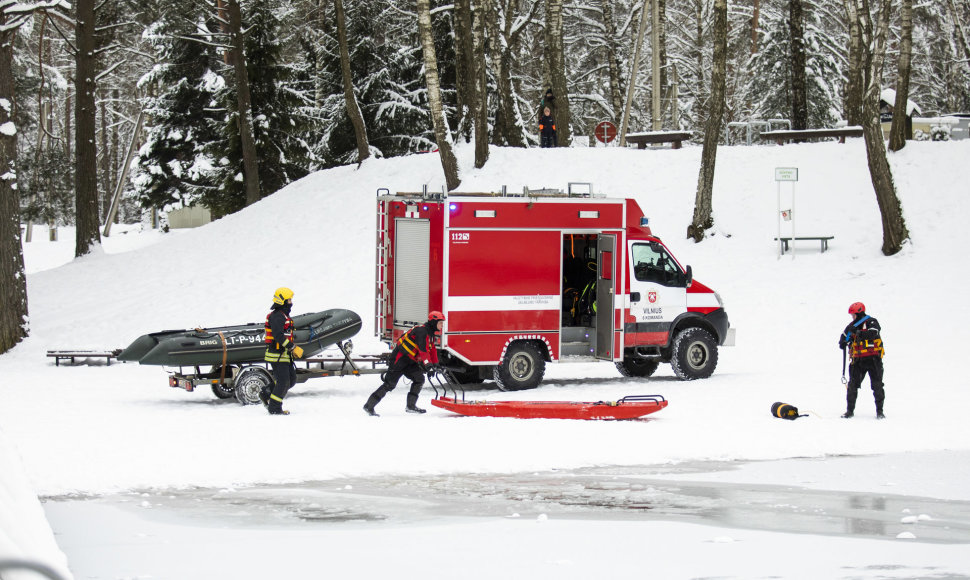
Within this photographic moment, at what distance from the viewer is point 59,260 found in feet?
150

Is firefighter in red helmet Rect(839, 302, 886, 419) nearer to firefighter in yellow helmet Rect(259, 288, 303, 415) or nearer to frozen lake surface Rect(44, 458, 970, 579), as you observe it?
frozen lake surface Rect(44, 458, 970, 579)

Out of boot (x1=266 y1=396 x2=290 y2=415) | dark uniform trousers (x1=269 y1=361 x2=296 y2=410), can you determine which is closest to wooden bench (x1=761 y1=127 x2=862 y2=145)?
dark uniform trousers (x1=269 y1=361 x2=296 y2=410)

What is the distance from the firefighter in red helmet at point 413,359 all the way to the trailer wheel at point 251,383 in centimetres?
173

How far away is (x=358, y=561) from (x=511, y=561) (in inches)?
39.7

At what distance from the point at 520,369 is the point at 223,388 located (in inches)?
167

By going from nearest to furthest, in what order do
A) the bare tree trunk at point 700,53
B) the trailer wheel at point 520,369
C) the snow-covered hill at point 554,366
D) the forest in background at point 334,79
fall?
1. the snow-covered hill at point 554,366
2. the trailer wheel at point 520,369
3. the forest in background at point 334,79
4. the bare tree trunk at point 700,53

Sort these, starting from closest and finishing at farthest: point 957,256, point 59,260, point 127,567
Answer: point 127,567, point 957,256, point 59,260

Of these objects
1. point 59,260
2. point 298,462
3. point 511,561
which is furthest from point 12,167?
point 59,260

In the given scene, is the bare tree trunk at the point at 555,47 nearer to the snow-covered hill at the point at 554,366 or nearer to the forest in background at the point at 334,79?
the forest in background at the point at 334,79

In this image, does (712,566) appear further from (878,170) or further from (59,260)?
(59,260)

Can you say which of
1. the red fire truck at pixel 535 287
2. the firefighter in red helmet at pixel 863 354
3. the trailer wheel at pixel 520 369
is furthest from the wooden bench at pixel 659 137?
the firefighter in red helmet at pixel 863 354

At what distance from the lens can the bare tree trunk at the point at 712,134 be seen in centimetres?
2594

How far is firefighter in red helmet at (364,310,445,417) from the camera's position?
13586 millimetres

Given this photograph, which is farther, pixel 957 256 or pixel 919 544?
pixel 957 256
